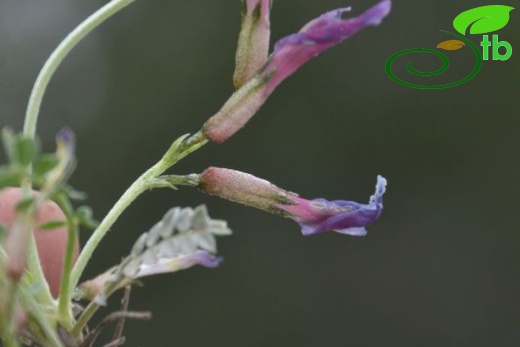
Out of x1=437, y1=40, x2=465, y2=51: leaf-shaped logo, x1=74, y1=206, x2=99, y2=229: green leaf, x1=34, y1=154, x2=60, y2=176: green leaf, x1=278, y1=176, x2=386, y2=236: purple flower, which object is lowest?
x1=437, y1=40, x2=465, y2=51: leaf-shaped logo

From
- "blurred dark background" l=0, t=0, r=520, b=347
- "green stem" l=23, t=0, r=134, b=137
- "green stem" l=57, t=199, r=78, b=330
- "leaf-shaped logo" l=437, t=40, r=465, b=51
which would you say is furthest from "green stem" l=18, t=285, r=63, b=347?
"blurred dark background" l=0, t=0, r=520, b=347

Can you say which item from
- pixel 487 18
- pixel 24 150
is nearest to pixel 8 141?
pixel 24 150

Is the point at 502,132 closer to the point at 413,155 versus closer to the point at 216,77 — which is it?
the point at 413,155

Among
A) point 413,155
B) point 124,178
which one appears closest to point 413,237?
point 413,155

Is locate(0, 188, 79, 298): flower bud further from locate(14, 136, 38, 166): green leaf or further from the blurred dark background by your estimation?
the blurred dark background

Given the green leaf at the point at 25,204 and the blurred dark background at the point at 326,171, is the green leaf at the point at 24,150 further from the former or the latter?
the blurred dark background at the point at 326,171

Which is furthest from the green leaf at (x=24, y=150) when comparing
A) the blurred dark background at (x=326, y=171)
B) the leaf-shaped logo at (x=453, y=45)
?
A: the blurred dark background at (x=326, y=171)

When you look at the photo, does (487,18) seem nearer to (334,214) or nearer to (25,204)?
(334,214)
